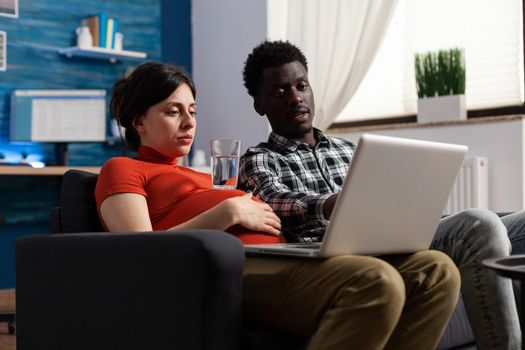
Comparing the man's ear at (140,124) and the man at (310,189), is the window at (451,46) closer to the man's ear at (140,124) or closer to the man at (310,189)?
the man at (310,189)

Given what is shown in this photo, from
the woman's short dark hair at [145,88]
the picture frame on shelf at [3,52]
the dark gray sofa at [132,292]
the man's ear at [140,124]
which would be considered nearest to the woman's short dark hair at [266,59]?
the woman's short dark hair at [145,88]

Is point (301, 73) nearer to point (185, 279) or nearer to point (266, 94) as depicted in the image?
point (266, 94)

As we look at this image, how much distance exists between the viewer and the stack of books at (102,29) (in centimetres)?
458

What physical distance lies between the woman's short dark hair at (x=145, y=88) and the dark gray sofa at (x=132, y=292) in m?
0.25

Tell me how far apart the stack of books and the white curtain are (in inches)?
42.4

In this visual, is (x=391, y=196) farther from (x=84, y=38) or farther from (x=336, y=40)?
(x=84, y=38)

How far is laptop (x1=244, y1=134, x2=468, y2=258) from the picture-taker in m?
1.40

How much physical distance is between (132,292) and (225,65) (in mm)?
3450

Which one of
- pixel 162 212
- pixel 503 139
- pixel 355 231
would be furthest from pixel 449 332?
pixel 503 139

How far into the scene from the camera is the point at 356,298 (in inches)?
55.7

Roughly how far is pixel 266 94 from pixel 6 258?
2.68 meters

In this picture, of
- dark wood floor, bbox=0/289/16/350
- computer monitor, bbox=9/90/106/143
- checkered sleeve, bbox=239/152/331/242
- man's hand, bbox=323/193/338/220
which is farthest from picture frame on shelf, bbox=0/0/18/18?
man's hand, bbox=323/193/338/220

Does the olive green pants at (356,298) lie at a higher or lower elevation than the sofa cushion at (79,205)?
lower

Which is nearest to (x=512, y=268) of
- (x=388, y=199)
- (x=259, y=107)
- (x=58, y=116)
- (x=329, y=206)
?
(x=388, y=199)
